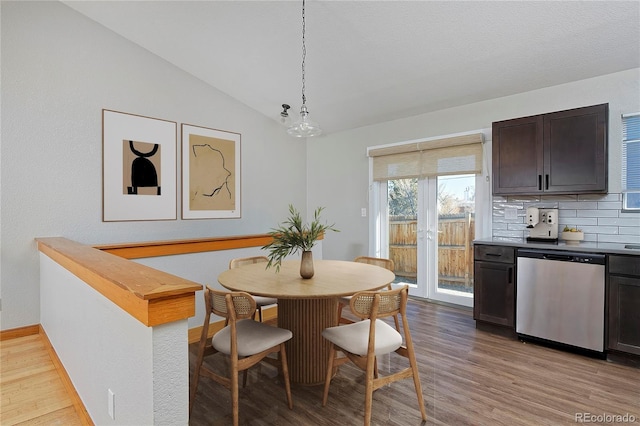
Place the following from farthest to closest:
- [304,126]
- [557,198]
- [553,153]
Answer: [557,198] < [553,153] < [304,126]

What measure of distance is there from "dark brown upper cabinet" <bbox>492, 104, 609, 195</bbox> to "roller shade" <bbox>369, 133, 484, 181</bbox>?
40 cm

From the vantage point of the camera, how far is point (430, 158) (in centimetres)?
416

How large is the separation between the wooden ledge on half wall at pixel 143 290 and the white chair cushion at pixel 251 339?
73 cm

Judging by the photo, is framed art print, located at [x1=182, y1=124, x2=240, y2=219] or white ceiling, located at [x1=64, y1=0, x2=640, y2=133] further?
framed art print, located at [x1=182, y1=124, x2=240, y2=219]

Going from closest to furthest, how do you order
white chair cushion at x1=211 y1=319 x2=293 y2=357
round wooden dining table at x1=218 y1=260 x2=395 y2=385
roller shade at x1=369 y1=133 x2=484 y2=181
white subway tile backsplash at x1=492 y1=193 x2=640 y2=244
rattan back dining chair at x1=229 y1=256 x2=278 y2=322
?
1. white chair cushion at x1=211 y1=319 x2=293 y2=357
2. round wooden dining table at x1=218 y1=260 x2=395 y2=385
3. rattan back dining chair at x1=229 y1=256 x2=278 y2=322
4. white subway tile backsplash at x1=492 y1=193 x2=640 y2=244
5. roller shade at x1=369 y1=133 x2=484 y2=181

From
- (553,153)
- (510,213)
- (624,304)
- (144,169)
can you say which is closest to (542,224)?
(510,213)

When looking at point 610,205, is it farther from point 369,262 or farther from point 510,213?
point 369,262

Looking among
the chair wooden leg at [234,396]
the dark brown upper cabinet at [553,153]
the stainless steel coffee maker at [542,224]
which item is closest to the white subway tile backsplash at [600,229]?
the stainless steel coffee maker at [542,224]

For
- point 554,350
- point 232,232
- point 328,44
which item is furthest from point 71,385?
point 554,350

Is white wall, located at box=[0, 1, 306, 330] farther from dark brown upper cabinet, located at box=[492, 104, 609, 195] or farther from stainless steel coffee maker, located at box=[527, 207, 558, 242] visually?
stainless steel coffee maker, located at box=[527, 207, 558, 242]

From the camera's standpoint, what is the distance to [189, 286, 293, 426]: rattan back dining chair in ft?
5.78

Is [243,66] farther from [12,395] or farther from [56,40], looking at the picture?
[12,395]

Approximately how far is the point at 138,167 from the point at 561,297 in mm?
4390

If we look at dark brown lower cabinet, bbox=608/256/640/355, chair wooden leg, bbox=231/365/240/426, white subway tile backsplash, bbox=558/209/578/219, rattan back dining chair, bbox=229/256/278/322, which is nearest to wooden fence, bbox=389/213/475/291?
white subway tile backsplash, bbox=558/209/578/219
